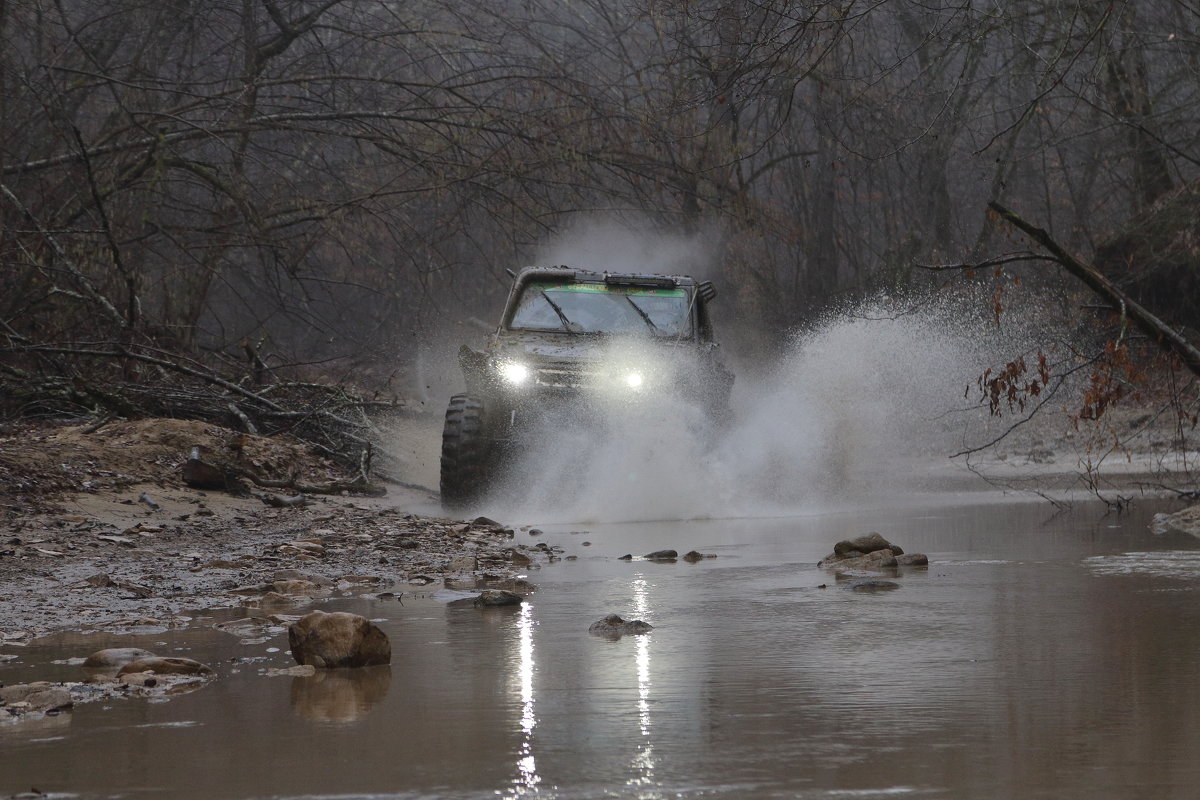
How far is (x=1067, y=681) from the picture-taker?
12.0 ft

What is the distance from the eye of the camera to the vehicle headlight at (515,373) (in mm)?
10789

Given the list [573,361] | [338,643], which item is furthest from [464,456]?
[338,643]

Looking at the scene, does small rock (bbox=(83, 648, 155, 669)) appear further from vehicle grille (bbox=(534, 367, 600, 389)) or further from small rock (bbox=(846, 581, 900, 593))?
vehicle grille (bbox=(534, 367, 600, 389))

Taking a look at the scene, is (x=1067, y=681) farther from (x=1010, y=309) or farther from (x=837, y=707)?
(x=1010, y=309)

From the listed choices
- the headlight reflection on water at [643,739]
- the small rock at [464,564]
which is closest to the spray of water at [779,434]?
the small rock at [464,564]

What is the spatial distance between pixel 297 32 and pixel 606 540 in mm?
9810

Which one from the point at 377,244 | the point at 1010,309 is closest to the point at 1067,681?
the point at 377,244

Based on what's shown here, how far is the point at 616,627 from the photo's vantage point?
4.77m

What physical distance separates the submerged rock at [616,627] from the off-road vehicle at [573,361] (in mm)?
5892

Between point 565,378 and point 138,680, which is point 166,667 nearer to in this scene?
point 138,680

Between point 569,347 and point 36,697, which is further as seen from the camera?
point 569,347

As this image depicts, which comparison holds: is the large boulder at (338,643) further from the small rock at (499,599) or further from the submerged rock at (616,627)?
the small rock at (499,599)

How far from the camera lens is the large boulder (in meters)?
4.08

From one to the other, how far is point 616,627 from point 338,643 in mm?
1069
